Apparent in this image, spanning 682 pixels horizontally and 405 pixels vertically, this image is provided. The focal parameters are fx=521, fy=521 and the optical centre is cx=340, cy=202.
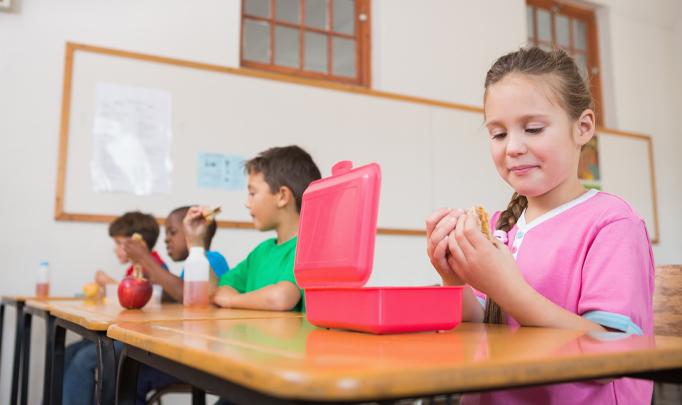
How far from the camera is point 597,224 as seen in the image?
79cm

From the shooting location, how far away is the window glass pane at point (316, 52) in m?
3.24

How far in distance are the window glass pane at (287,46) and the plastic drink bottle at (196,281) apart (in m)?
1.96

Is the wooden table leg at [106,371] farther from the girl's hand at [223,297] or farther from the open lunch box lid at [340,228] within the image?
the girl's hand at [223,297]

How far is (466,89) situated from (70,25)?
2.43 m

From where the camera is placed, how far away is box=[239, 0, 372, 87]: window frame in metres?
3.10

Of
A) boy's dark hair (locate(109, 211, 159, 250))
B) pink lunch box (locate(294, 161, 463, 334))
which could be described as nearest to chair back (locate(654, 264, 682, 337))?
pink lunch box (locate(294, 161, 463, 334))

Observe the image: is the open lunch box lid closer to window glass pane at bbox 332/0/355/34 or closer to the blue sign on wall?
the blue sign on wall

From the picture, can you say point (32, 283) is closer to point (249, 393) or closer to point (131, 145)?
point (131, 145)

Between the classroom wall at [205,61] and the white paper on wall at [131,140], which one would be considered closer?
the classroom wall at [205,61]

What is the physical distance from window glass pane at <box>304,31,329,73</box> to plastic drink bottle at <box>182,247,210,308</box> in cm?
205

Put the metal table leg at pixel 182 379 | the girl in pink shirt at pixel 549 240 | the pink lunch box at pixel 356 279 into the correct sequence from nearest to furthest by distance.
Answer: the metal table leg at pixel 182 379, the pink lunch box at pixel 356 279, the girl in pink shirt at pixel 549 240

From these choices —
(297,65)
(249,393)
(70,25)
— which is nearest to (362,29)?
(297,65)

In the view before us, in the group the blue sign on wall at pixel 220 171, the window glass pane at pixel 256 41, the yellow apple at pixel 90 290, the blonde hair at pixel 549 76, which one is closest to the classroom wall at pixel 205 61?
the window glass pane at pixel 256 41

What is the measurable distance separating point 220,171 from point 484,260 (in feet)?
7.52
